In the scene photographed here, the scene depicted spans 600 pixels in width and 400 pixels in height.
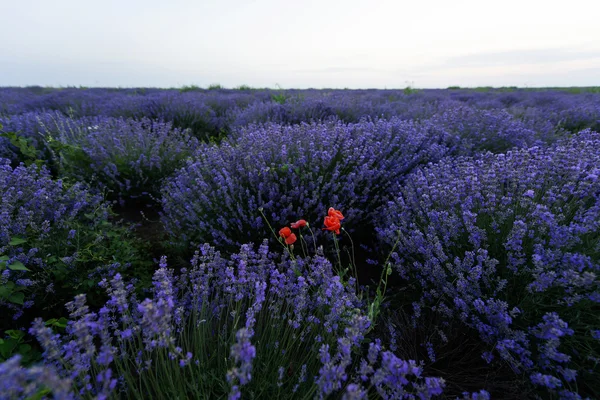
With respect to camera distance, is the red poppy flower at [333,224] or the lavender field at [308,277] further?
the red poppy flower at [333,224]

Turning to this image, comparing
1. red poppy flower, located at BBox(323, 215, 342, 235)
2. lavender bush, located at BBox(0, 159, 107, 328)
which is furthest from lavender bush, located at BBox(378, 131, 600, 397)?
lavender bush, located at BBox(0, 159, 107, 328)

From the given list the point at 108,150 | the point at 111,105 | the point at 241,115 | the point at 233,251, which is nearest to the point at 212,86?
the point at 111,105

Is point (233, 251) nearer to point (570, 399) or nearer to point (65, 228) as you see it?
point (65, 228)

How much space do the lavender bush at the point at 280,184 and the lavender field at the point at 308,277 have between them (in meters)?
0.02

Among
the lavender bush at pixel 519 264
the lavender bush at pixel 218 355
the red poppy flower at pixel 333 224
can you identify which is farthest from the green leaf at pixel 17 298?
the lavender bush at pixel 519 264

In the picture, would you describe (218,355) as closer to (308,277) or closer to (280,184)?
(308,277)

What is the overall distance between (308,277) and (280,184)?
3.55 ft

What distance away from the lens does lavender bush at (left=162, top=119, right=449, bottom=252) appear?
7.55ft

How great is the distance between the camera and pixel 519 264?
5.02ft

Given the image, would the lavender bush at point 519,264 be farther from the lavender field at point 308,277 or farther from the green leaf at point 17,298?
the green leaf at point 17,298

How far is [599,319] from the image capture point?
136cm

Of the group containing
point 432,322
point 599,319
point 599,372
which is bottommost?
point 432,322

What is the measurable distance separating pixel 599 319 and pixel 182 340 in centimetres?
163

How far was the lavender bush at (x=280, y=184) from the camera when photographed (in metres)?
2.30
